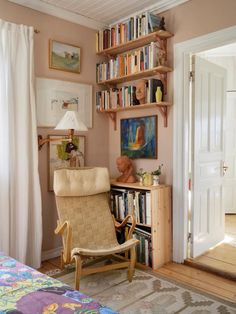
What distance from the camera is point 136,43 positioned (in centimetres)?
327

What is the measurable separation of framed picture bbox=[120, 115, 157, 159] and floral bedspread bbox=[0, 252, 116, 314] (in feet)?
6.94

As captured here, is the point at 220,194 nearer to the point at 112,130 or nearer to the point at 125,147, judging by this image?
the point at 125,147

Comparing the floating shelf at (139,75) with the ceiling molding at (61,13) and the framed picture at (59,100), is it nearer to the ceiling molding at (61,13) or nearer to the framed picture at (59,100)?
the framed picture at (59,100)

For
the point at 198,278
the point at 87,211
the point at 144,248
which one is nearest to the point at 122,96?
the point at 87,211

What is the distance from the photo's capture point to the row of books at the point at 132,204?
2.99 m

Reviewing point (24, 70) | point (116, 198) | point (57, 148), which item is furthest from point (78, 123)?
point (116, 198)

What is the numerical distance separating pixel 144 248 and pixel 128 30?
239cm

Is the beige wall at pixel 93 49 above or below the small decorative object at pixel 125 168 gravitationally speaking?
above

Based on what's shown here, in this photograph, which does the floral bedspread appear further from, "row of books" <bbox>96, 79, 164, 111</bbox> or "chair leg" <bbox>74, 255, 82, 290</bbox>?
"row of books" <bbox>96, 79, 164, 111</bbox>

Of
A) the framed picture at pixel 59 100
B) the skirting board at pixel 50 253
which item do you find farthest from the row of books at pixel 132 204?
the framed picture at pixel 59 100

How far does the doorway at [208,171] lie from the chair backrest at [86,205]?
92cm

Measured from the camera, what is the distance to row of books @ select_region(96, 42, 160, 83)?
303 cm

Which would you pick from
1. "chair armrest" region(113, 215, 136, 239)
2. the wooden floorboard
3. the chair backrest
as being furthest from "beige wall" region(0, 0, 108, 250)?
the wooden floorboard

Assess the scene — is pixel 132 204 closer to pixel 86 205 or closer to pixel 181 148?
pixel 86 205
